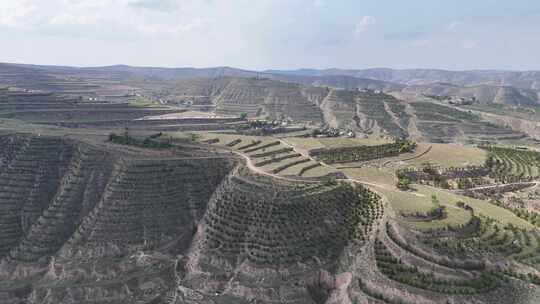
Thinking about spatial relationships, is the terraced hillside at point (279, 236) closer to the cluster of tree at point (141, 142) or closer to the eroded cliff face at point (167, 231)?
the eroded cliff face at point (167, 231)

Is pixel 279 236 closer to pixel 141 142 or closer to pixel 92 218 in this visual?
pixel 92 218

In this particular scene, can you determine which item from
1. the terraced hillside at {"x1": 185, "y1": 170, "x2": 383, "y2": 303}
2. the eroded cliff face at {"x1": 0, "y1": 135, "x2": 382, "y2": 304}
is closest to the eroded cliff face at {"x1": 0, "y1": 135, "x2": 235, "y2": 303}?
the eroded cliff face at {"x1": 0, "y1": 135, "x2": 382, "y2": 304}

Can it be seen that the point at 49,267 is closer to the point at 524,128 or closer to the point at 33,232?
the point at 33,232

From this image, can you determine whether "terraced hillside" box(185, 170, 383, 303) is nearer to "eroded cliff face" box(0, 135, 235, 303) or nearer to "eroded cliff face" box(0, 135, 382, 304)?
"eroded cliff face" box(0, 135, 382, 304)

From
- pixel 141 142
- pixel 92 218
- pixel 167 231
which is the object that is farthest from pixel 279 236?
pixel 141 142

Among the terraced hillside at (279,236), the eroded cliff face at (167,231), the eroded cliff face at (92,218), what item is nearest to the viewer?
the terraced hillside at (279,236)

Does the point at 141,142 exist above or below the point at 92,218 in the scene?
A: above

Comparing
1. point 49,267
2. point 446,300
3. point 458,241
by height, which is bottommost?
point 49,267

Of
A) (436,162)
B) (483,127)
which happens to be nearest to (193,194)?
(436,162)

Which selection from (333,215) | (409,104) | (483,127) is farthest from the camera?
(409,104)

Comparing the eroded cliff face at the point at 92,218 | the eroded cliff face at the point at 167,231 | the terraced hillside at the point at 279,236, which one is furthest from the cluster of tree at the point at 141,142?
the terraced hillside at the point at 279,236

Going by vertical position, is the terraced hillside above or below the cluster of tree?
below
